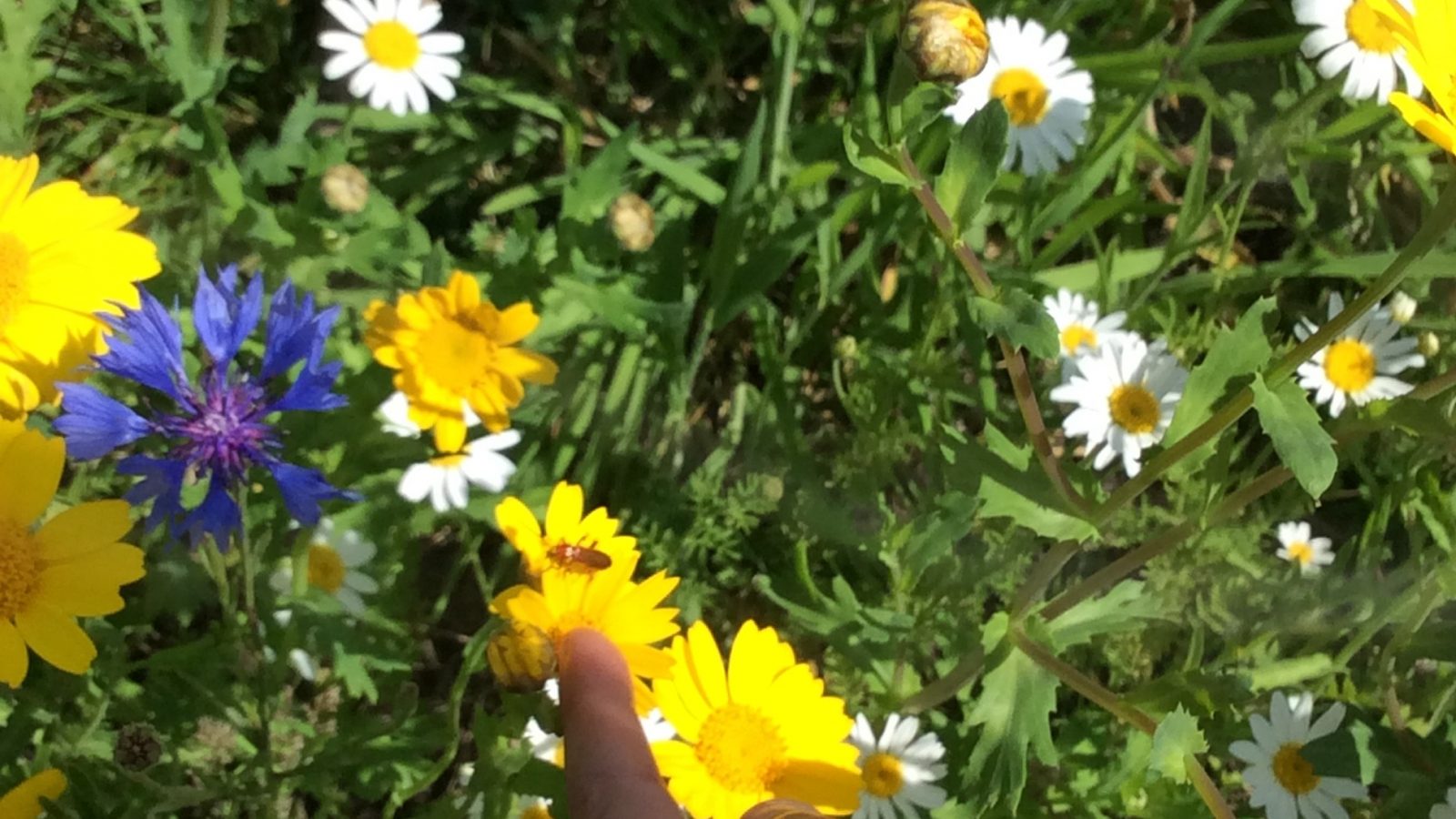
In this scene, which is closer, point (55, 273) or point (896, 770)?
point (55, 273)

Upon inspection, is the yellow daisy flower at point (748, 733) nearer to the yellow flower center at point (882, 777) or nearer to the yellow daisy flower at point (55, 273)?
the yellow flower center at point (882, 777)

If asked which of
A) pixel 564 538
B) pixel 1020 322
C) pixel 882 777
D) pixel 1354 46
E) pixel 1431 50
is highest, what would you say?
pixel 1354 46

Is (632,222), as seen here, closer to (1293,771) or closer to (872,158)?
(872,158)

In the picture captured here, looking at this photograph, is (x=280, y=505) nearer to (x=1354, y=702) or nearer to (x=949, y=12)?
(x=949, y=12)

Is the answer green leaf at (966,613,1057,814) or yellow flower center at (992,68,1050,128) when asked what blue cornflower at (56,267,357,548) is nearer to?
green leaf at (966,613,1057,814)

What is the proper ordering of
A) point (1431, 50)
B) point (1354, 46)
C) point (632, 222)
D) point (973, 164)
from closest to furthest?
point (1431, 50)
point (973, 164)
point (632, 222)
point (1354, 46)

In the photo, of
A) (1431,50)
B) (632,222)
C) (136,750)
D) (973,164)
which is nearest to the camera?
(1431,50)

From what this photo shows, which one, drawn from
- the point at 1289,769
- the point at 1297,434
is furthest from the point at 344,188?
the point at 1289,769
